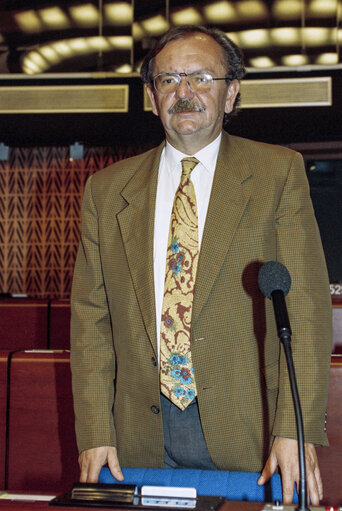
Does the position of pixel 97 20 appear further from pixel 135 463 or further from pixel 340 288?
pixel 135 463

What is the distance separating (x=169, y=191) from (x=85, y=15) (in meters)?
6.65

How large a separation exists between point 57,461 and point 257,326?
43.9 inches

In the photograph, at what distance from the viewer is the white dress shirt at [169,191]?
5.35ft

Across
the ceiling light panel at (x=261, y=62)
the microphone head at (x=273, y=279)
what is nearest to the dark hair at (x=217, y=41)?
the microphone head at (x=273, y=279)

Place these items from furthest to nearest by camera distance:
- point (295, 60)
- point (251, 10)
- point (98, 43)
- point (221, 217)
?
point (98, 43), point (251, 10), point (295, 60), point (221, 217)

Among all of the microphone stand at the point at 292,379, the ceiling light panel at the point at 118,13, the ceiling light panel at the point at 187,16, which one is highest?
the ceiling light panel at the point at 118,13

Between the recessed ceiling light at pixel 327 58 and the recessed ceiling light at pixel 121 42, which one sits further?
the recessed ceiling light at pixel 121 42

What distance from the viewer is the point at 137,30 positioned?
7617 mm

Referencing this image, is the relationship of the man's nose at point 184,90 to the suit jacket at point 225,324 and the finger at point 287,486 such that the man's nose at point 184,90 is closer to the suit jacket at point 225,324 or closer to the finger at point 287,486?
the suit jacket at point 225,324

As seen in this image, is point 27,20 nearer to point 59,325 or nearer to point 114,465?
point 59,325

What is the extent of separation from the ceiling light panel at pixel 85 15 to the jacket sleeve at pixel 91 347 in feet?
21.3

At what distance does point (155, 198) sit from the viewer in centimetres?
172

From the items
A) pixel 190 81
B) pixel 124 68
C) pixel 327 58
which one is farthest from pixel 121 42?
pixel 190 81

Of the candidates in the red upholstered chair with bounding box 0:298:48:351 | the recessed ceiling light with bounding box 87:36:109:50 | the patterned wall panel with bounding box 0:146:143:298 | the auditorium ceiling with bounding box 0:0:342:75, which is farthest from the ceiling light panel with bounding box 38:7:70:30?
the red upholstered chair with bounding box 0:298:48:351
